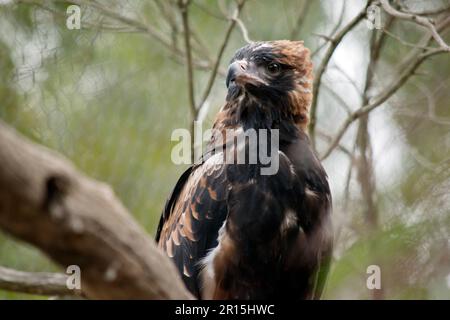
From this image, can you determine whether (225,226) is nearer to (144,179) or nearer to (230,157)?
(230,157)

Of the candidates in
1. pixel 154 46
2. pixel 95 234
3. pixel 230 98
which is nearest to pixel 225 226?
pixel 230 98

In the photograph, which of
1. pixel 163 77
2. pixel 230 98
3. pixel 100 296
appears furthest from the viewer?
pixel 163 77

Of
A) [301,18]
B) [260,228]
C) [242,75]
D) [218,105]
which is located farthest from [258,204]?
[218,105]

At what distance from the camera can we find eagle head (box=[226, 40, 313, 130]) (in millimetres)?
4454

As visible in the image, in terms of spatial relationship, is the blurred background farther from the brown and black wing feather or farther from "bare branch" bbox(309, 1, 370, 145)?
the brown and black wing feather

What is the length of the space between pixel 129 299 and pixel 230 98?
2224 mm

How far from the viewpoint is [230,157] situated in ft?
14.0

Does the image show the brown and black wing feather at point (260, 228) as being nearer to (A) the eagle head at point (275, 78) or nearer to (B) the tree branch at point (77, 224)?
(A) the eagle head at point (275, 78)

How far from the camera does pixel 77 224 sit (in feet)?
7.25

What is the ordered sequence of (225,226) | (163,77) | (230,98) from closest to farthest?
(225,226) → (230,98) → (163,77)

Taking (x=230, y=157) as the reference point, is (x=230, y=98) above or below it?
above

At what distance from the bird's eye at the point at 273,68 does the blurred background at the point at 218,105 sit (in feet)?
1.68

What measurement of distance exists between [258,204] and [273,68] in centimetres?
105

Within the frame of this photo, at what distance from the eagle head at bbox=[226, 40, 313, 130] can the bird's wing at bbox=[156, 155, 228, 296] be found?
513 mm
